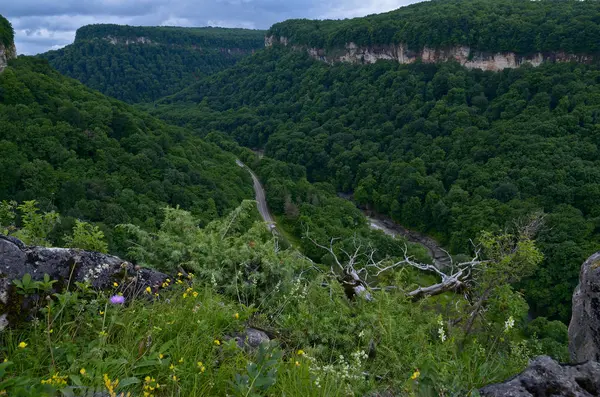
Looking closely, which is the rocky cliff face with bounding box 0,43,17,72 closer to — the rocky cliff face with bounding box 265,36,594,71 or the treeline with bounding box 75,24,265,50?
the rocky cliff face with bounding box 265,36,594,71

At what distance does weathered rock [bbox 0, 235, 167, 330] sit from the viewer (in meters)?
3.59

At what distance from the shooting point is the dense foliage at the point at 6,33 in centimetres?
3559

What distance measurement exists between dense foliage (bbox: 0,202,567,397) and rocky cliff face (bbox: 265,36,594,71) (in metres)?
62.8

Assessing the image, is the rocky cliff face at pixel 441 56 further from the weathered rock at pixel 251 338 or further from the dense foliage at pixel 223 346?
the weathered rock at pixel 251 338

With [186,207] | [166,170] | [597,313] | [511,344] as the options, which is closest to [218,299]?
[511,344]

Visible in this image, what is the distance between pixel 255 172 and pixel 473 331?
55227 millimetres

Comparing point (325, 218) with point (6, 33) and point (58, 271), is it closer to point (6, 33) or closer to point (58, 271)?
point (6, 33)

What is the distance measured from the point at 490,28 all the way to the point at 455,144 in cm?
2356

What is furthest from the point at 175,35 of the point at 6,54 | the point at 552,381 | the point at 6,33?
the point at 552,381

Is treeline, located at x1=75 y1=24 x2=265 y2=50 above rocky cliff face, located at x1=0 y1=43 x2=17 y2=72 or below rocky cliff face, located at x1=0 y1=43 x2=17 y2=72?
above

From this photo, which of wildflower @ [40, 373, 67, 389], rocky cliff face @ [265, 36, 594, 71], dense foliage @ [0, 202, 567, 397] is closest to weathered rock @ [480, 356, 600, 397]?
dense foliage @ [0, 202, 567, 397]

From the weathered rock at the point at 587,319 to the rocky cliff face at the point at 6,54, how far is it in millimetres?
41944

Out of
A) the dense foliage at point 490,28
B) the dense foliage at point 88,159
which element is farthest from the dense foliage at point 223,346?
the dense foliage at point 490,28

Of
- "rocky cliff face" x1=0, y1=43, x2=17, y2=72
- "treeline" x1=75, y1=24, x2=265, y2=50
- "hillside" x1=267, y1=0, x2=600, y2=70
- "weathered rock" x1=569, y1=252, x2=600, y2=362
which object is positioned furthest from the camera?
"treeline" x1=75, y1=24, x2=265, y2=50
